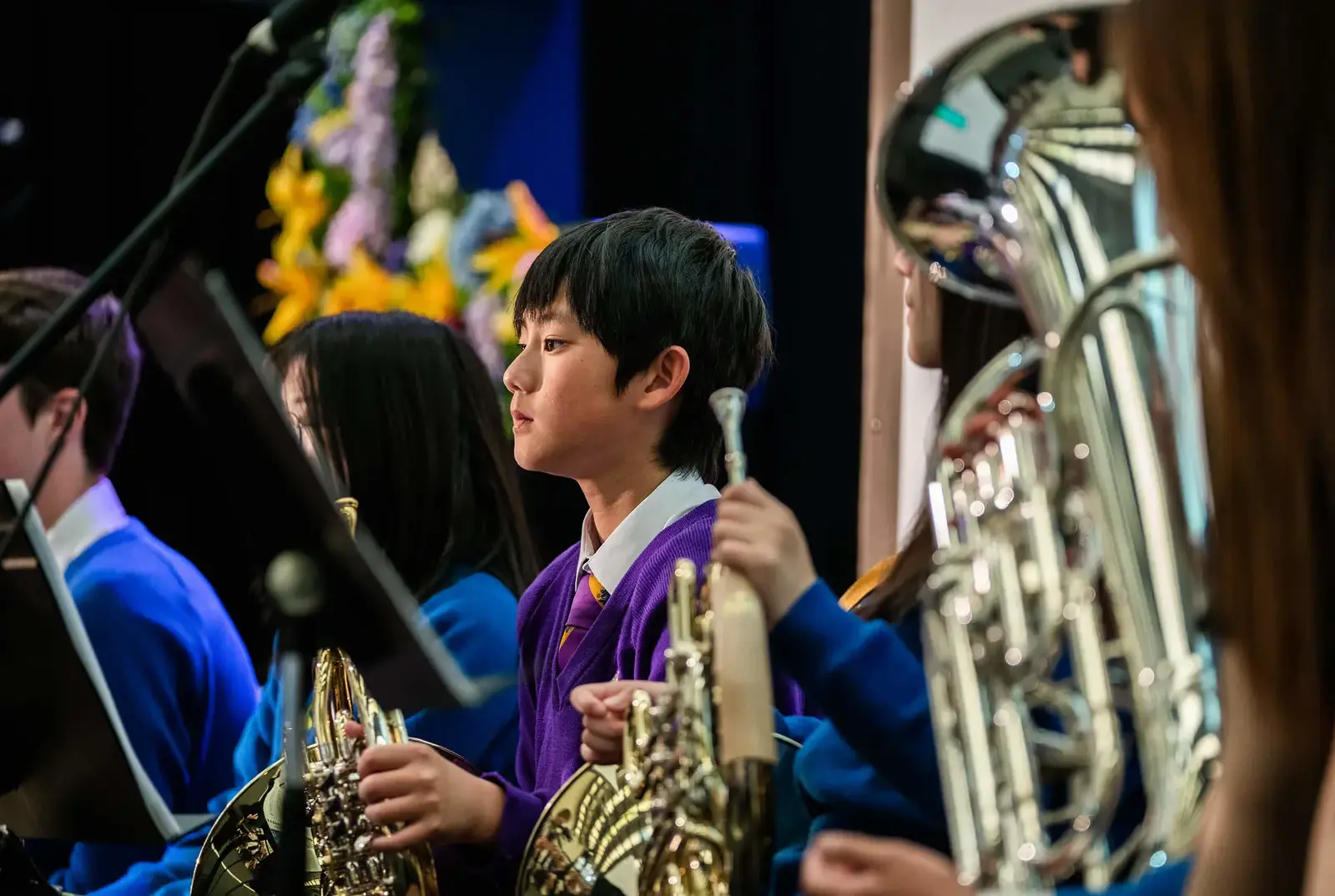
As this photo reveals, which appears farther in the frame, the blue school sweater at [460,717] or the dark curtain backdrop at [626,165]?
the dark curtain backdrop at [626,165]

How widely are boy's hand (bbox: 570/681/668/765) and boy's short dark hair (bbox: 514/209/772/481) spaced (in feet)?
1.29

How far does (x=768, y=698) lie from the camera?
1.04 metres

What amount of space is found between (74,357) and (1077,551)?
5.29ft

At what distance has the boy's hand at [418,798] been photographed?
4.21ft

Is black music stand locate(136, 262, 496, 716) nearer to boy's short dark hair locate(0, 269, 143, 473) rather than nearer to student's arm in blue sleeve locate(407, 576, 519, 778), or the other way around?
student's arm in blue sleeve locate(407, 576, 519, 778)

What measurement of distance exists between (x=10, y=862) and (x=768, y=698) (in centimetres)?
82

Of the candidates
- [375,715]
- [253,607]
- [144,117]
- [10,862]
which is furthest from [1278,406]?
[144,117]

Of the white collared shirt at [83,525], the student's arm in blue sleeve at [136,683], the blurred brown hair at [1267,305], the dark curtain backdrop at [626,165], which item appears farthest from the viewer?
the dark curtain backdrop at [626,165]

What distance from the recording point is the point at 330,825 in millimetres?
1380

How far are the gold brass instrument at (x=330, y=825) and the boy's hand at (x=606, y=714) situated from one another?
0.71 feet

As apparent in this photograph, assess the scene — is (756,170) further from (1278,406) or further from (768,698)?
(1278,406)

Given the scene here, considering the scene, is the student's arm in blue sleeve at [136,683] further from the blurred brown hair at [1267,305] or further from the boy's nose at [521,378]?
the blurred brown hair at [1267,305]

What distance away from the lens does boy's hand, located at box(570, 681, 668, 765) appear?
3.93 ft

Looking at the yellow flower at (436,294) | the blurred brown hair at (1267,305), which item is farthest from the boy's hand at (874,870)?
the yellow flower at (436,294)
